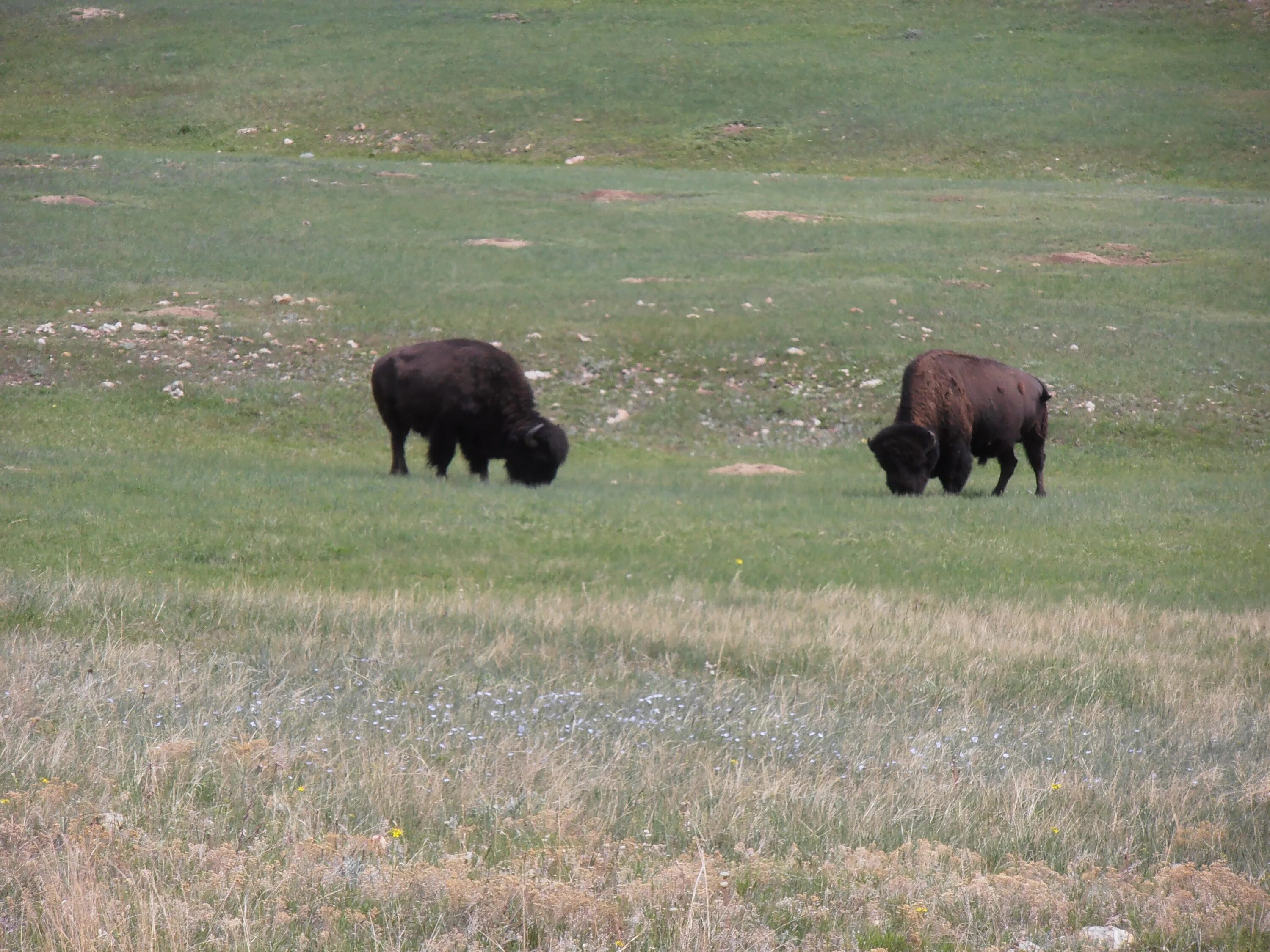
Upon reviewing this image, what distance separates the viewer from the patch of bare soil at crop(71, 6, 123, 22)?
79750mm

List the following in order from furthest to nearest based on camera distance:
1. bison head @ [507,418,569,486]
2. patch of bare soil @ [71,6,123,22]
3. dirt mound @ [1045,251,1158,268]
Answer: patch of bare soil @ [71,6,123,22] < dirt mound @ [1045,251,1158,268] < bison head @ [507,418,569,486]

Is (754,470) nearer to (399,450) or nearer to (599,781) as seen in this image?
(399,450)

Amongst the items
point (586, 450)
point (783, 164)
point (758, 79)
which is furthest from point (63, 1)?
point (586, 450)

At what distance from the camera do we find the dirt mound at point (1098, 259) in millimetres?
37625

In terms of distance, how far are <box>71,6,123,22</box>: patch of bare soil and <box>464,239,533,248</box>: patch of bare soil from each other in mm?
53930

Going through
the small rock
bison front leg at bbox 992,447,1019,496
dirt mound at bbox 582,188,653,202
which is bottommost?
bison front leg at bbox 992,447,1019,496

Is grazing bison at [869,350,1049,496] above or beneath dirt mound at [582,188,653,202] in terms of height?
beneath

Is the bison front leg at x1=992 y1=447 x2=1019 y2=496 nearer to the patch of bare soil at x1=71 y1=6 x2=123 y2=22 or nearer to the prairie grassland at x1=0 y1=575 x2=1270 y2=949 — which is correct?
the prairie grassland at x1=0 y1=575 x2=1270 y2=949

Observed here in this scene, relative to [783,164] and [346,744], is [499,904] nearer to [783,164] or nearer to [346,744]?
[346,744]

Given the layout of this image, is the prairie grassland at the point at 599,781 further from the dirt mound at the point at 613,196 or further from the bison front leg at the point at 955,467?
the dirt mound at the point at 613,196

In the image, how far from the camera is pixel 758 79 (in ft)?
226

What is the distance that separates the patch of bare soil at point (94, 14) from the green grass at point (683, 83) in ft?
2.29

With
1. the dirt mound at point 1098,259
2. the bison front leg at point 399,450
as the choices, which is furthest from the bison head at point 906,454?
the dirt mound at point 1098,259

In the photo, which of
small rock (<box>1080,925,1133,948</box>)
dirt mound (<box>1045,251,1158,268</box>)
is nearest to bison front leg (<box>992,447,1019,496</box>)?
small rock (<box>1080,925,1133,948</box>)
